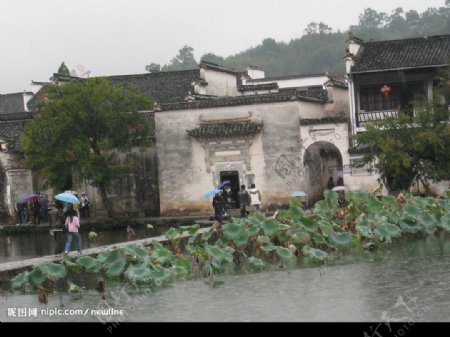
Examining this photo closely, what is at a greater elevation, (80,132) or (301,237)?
(80,132)

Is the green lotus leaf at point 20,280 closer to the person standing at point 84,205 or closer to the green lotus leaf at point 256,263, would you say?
the green lotus leaf at point 256,263

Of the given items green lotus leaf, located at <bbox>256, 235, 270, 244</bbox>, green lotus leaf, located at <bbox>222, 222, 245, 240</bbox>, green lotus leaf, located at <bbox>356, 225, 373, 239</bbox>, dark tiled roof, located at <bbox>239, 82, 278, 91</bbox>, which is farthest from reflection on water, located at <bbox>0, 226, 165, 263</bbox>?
dark tiled roof, located at <bbox>239, 82, 278, 91</bbox>

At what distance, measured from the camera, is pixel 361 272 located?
60.1 feet

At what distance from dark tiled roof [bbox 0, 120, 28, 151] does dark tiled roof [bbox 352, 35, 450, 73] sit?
45.6 ft

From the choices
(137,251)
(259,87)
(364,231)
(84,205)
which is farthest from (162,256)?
(259,87)

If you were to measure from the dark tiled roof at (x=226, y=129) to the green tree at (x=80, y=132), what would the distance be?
8.36ft

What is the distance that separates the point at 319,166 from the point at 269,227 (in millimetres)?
19228

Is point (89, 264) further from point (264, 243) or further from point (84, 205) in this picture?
A: point (84, 205)

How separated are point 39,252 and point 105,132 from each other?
1104cm

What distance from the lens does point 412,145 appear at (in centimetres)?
3195

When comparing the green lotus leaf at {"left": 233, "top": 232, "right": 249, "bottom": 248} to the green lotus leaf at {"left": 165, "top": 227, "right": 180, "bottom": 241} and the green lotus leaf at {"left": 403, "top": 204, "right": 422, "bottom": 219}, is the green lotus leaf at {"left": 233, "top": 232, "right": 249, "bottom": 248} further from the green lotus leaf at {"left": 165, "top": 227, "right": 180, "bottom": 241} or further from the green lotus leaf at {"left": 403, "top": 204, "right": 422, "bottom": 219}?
the green lotus leaf at {"left": 403, "top": 204, "right": 422, "bottom": 219}

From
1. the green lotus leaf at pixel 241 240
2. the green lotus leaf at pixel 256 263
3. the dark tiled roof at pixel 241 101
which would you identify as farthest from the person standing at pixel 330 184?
the green lotus leaf at pixel 256 263

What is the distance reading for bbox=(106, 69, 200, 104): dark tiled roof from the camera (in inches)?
1833
